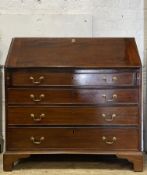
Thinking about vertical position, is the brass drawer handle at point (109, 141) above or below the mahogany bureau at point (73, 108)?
below

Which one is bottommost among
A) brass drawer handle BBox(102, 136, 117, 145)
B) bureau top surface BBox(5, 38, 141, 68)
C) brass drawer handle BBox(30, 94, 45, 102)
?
brass drawer handle BBox(102, 136, 117, 145)

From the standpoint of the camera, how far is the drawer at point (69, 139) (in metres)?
2.88

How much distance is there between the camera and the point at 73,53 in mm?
3043

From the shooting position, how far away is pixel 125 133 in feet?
9.44

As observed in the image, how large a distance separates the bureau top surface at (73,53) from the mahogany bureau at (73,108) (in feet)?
0.06

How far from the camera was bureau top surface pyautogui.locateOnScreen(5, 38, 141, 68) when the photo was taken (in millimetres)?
2883

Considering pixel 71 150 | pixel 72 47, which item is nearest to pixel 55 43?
pixel 72 47

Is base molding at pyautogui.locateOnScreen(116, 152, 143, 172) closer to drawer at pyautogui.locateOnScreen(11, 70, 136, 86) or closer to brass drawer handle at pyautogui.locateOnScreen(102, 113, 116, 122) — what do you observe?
brass drawer handle at pyautogui.locateOnScreen(102, 113, 116, 122)

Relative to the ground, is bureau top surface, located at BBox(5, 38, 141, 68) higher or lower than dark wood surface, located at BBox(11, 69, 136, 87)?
higher

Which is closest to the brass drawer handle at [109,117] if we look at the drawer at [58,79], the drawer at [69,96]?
the drawer at [69,96]

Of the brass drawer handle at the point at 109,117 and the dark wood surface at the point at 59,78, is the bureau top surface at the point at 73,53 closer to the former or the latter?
the dark wood surface at the point at 59,78

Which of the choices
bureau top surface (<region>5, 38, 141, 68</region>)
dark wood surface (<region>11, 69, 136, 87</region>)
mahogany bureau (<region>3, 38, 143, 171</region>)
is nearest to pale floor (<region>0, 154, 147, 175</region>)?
mahogany bureau (<region>3, 38, 143, 171</region>)

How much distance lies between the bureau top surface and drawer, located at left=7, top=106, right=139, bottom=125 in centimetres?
38

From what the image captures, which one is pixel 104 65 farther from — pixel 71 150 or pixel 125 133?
pixel 71 150
